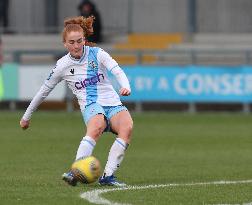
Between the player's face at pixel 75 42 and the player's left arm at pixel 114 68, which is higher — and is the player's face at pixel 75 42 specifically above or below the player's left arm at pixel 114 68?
above

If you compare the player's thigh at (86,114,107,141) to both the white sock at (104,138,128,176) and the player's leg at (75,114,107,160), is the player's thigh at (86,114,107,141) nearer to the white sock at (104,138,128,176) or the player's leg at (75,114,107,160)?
the player's leg at (75,114,107,160)

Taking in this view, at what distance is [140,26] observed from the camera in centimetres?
3425

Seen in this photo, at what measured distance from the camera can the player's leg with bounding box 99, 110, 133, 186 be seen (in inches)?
446

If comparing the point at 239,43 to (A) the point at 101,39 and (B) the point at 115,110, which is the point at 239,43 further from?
(B) the point at 115,110

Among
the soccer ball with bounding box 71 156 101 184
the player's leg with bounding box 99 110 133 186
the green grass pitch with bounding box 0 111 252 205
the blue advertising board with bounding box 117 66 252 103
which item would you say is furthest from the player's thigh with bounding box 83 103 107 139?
the blue advertising board with bounding box 117 66 252 103

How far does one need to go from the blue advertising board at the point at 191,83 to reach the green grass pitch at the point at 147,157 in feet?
1.75

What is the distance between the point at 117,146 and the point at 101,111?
0.41 meters

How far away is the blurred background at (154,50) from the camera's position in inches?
1022

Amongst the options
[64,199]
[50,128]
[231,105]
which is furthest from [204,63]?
[64,199]

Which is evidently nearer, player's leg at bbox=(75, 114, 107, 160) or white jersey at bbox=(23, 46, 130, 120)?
player's leg at bbox=(75, 114, 107, 160)

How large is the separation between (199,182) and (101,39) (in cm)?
2110

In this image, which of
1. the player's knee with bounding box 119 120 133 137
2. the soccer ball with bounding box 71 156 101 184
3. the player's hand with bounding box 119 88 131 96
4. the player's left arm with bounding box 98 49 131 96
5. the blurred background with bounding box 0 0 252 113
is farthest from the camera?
the blurred background with bounding box 0 0 252 113

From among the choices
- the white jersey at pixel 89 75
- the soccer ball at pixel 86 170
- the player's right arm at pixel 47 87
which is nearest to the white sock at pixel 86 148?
the soccer ball at pixel 86 170

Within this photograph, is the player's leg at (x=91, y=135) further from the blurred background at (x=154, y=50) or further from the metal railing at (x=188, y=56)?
the metal railing at (x=188, y=56)
